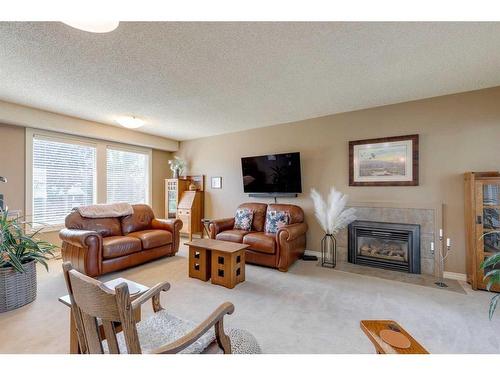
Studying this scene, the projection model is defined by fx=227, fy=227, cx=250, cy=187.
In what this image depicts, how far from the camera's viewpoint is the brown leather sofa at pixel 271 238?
334cm

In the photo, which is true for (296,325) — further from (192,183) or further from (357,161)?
(192,183)

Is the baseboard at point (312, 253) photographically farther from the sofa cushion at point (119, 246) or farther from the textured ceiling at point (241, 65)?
the sofa cushion at point (119, 246)

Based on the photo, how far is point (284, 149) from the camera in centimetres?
447

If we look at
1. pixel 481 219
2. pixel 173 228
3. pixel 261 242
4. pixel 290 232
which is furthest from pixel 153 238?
pixel 481 219

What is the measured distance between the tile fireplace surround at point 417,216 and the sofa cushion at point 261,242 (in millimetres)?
1484

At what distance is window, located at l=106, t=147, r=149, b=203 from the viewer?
4.98 meters

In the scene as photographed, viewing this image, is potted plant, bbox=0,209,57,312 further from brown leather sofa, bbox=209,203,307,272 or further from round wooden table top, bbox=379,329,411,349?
round wooden table top, bbox=379,329,411,349

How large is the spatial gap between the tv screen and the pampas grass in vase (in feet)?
1.85

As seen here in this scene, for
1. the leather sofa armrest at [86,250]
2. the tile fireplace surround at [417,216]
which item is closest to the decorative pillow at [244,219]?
the tile fireplace surround at [417,216]

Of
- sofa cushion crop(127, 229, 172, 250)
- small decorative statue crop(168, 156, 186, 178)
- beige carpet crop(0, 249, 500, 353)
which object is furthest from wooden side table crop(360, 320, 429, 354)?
small decorative statue crop(168, 156, 186, 178)

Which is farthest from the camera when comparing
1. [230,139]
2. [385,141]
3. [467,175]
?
[230,139]

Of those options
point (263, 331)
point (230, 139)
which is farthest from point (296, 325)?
point (230, 139)

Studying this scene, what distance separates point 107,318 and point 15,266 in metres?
2.34
